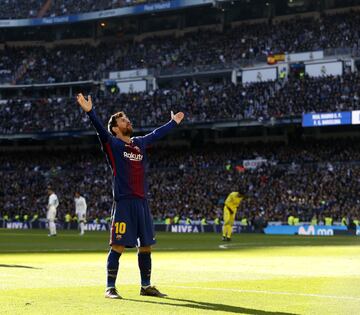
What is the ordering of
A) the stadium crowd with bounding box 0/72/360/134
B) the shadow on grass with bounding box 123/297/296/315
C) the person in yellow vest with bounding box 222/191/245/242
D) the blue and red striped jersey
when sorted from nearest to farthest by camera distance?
the shadow on grass with bounding box 123/297/296/315, the blue and red striped jersey, the person in yellow vest with bounding box 222/191/245/242, the stadium crowd with bounding box 0/72/360/134

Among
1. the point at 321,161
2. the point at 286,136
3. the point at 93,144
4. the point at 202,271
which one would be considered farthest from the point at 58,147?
the point at 202,271

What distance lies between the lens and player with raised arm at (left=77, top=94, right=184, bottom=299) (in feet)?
38.4

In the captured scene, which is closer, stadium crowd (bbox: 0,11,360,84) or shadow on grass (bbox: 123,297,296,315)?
shadow on grass (bbox: 123,297,296,315)

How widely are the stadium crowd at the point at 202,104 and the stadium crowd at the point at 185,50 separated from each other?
112 inches

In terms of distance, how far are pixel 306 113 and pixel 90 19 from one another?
94.3ft

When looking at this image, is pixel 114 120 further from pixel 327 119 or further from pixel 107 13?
pixel 107 13

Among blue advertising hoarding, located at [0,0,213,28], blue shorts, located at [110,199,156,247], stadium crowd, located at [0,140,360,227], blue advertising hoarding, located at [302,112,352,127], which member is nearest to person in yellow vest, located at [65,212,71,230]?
stadium crowd, located at [0,140,360,227]

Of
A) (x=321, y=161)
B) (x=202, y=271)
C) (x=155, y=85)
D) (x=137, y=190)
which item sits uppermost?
(x=155, y=85)

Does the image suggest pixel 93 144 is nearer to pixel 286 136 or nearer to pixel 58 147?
pixel 58 147

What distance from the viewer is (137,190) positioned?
11969 millimetres

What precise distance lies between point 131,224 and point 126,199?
15.6 inches

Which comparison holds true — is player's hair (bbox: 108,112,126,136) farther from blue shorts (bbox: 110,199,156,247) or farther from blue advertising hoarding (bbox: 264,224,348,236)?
blue advertising hoarding (bbox: 264,224,348,236)

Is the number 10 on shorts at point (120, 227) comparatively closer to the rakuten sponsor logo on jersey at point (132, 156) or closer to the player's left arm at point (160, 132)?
the rakuten sponsor logo on jersey at point (132, 156)

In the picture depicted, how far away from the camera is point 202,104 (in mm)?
67875
